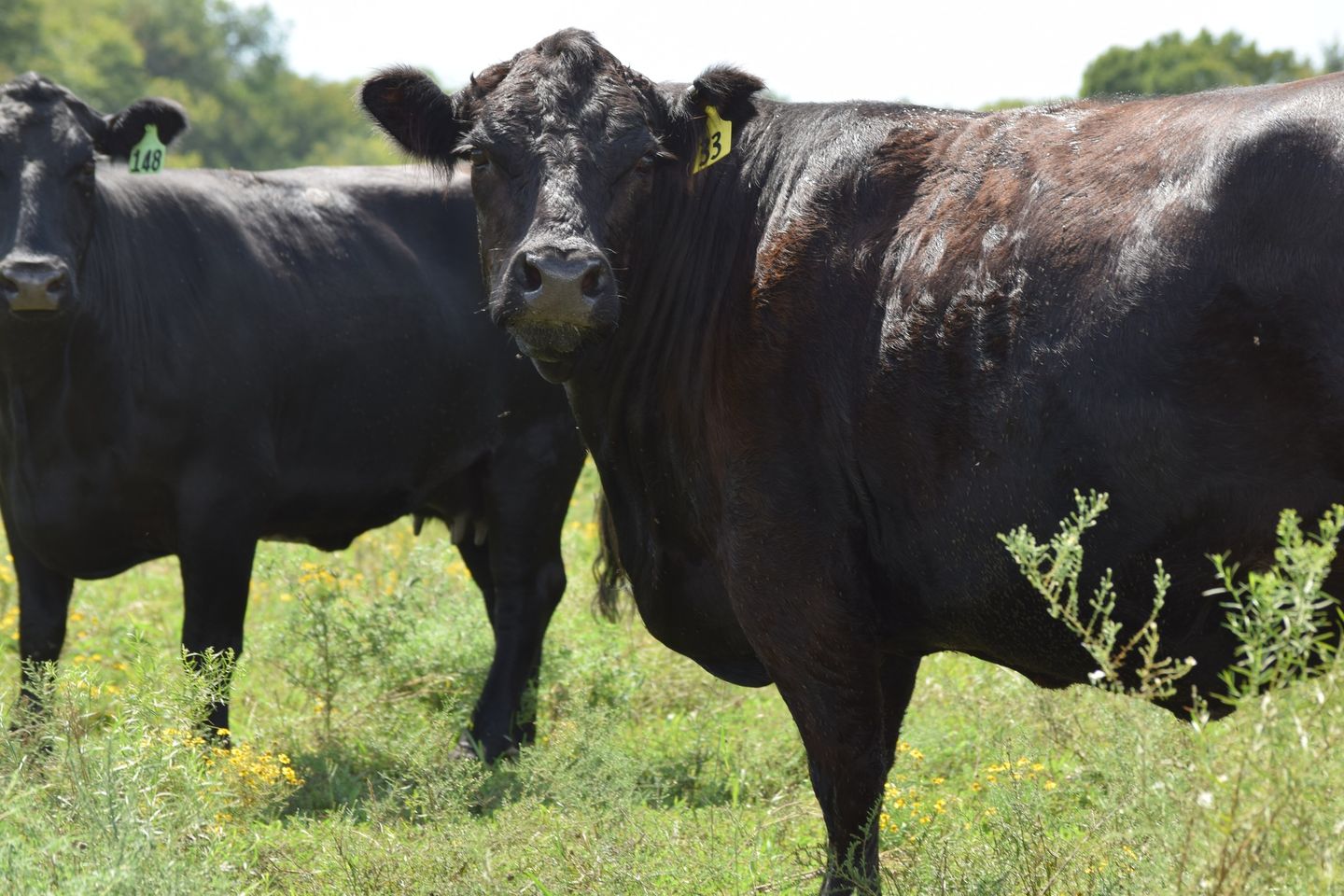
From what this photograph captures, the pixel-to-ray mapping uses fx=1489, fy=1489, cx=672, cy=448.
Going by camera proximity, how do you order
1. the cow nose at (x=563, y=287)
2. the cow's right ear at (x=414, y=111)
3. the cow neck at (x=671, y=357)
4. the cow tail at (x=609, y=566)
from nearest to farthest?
the cow nose at (x=563, y=287) → the cow neck at (x=671, y=357) → the cow's right ear at (x=414, y=111) → the cow tail at (x=609, y=566)

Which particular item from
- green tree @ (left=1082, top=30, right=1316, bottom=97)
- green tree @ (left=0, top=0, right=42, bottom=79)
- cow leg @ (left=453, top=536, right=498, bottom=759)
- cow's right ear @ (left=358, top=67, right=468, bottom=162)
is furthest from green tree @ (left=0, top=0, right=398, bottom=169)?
cow's right ear @ (left=358, top=67, right=468, bottom=162)

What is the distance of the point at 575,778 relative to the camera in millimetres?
4738

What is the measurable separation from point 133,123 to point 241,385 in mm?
1238

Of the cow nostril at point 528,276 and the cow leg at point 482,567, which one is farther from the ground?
the cow nostril at point 528,276

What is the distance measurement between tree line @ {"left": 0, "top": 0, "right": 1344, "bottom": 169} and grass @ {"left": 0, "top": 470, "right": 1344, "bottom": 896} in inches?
1037

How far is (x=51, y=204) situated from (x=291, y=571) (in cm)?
234

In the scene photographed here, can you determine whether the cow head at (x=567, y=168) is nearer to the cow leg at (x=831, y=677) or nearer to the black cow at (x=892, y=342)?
the black cow at (x=892, y=342)

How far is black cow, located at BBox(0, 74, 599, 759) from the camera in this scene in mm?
5637

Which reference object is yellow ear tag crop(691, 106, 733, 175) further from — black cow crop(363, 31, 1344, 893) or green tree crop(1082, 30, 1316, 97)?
green tree crop(1082, 30, 1316, 97)

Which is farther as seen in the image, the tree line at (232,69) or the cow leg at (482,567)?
the tree line at (232,69)

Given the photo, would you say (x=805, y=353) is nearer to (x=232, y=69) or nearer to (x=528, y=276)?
(x=528, y=276)

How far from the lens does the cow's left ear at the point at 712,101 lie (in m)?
4.28

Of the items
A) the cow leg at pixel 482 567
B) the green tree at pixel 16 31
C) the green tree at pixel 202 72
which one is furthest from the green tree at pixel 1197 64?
the cow leg at pixel 482 567

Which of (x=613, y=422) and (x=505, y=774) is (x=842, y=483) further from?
(x=505, y=774)
